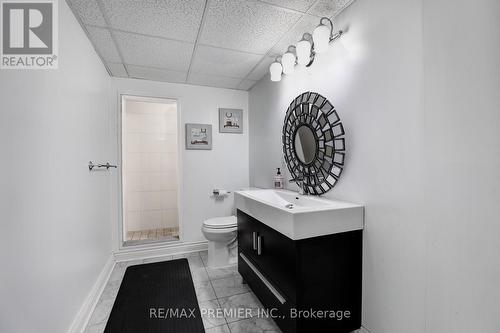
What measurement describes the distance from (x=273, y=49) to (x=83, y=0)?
141 centimetres

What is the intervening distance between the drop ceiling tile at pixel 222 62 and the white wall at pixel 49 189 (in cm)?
93

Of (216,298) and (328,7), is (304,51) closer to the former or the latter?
(328,7)

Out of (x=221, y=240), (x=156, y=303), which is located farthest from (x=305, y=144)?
(x=156, y=303)

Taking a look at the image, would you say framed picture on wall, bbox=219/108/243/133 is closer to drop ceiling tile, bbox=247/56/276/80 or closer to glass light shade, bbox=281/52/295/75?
drop ceiling tile, bbox=247/56/276/80

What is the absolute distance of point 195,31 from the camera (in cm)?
173

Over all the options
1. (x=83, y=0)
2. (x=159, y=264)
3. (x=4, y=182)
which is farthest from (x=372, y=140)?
(x=159, y=264)

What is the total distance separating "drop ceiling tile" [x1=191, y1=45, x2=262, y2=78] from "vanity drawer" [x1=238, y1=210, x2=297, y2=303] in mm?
1511

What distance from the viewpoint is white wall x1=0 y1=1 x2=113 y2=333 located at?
0.90 metres

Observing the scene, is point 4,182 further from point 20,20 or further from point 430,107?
point 430,107

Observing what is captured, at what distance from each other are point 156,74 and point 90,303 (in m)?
2.30

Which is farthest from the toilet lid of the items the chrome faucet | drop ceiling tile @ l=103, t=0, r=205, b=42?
drop ceiling tile @ l=103, t=0, r=205, b=42

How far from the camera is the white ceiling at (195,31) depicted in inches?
57.3

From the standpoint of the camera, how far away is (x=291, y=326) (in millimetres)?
1280

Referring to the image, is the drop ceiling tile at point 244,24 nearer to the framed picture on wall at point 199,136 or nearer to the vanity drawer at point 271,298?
the framed picture on wall at point 199,136
